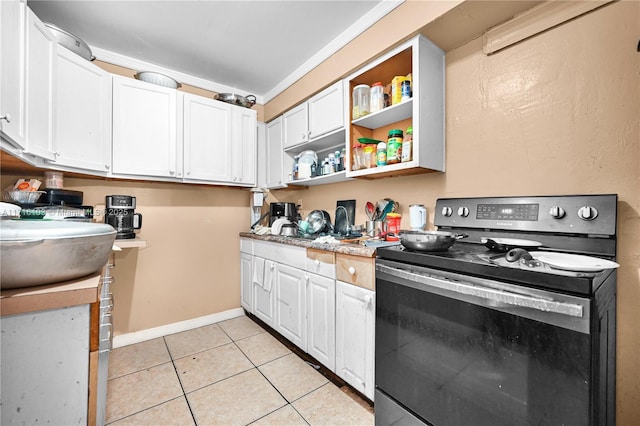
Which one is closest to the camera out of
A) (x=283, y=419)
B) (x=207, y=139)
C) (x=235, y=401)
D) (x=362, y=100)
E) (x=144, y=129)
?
(x=283, y=419)

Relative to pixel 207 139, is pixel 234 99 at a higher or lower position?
higher

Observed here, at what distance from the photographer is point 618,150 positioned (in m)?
1.12

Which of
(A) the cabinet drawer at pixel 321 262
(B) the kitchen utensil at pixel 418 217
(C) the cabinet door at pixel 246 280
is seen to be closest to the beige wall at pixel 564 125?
(B) the kitchen utensil at pixel 418 217

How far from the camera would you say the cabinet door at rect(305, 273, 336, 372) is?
1.70 meters

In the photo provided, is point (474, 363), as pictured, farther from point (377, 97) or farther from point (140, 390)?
point (140, 390)

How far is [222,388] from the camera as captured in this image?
67.3 inches

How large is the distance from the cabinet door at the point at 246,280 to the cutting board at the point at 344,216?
3.17 ft

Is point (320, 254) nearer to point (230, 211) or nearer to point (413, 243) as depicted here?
point (413, 243)

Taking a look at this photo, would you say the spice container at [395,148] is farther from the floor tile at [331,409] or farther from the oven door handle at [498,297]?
the floor tile at [331,409]

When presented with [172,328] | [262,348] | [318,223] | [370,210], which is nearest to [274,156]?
[318,223]

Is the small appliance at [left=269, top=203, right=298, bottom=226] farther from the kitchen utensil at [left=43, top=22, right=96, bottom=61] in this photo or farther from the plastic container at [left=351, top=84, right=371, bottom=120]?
the kitchen utensil at [left=43, top=22, right=96, bottom=61]

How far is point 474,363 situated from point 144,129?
8.58 ft

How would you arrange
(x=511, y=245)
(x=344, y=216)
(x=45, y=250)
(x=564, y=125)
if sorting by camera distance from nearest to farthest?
(x=45, y=250), (x=511, y=245), (x=564, y=125), (x=344, y=216)

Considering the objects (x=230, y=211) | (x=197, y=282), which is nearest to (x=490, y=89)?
(x=230, y=211)
